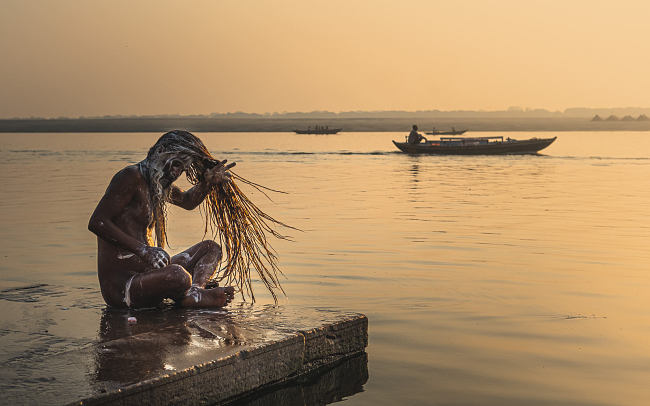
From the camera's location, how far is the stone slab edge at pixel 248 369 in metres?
4.86

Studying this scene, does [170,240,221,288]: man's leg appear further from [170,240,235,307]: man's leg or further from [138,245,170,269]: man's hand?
[138,245,170,269]: man's hand

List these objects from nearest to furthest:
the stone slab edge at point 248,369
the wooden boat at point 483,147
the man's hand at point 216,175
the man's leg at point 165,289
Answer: the stone slab edge at point 248,369
the man's leg at point 165,289
the man's hand at point 216,175
the wooden boat at point 483,147

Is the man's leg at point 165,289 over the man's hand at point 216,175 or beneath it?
beneath

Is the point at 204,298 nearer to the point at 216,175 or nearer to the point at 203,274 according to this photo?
the point at 203,274

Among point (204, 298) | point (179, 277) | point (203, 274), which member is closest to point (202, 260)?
point (203, 274)

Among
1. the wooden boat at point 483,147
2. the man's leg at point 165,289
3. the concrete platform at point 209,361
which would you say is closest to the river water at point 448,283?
the concrete platform at point 209,361

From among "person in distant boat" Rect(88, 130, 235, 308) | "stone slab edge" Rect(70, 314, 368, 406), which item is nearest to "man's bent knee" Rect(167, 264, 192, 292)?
"person in distant boat" Rect(88, 130, 235, 308)

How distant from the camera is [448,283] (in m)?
10.3

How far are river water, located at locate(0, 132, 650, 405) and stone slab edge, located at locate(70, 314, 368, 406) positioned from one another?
0.37 m

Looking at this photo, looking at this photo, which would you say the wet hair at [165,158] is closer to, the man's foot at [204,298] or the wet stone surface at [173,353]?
the man's foot at [204,298]

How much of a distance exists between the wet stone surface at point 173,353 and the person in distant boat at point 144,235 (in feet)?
0.50

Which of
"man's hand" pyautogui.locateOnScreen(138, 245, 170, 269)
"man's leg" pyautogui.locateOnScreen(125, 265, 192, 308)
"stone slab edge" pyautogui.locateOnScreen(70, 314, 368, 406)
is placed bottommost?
"stone slab edge" pyautogui.locateOnScreen(70, 314, 368, 406)

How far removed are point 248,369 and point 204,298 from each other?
1353mm

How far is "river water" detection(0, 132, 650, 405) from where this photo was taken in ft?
20.8
